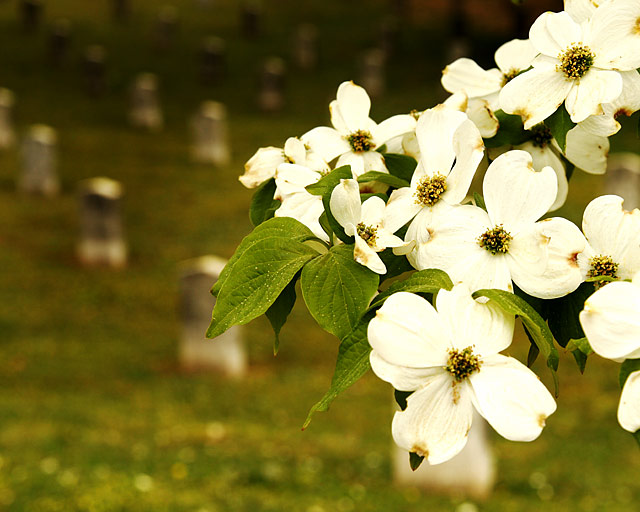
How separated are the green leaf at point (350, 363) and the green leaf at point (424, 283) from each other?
4 centimetres

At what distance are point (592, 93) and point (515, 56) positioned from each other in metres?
0.34

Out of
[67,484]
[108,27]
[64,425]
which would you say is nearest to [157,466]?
[67,484]

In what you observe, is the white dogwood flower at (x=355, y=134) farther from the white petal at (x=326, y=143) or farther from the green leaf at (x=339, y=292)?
the green leaf at (x=339, y=292)

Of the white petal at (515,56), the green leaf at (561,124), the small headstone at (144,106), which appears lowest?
the green leaf at (561,124)

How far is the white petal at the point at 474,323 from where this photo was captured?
3.51 ft

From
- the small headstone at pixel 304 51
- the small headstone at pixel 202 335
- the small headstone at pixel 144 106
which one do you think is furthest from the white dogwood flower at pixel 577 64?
the small headstone at pixel 304 51

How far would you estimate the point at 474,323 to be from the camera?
1.07m

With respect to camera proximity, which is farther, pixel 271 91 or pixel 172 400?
Result: pixel 271 91

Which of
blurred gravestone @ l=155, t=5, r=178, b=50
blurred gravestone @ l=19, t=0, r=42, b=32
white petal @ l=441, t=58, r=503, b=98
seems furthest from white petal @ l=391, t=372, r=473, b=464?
blurred gravestone @ l=19, t=0, r=42, b=32

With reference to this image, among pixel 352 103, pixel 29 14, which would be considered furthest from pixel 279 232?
pixel 29 14

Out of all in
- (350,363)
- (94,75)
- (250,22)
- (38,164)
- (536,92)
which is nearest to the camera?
(350,363)

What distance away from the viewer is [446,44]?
72.9 ft

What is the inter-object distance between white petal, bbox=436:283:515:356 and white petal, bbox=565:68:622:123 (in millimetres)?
382

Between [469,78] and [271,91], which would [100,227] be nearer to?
[469,78]
